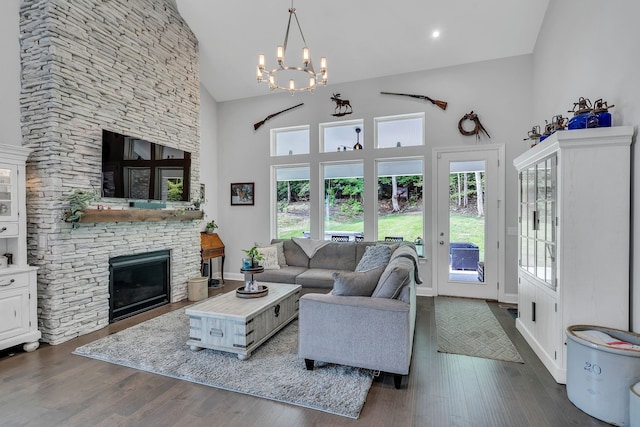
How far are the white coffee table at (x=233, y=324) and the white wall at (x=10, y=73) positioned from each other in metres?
2.78

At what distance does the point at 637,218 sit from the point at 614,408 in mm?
1342

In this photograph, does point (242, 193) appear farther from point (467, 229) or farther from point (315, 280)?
point (467, 229)

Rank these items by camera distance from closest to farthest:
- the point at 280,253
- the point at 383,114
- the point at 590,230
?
the point at 590,230, the point at 280,253, the point at 383,114

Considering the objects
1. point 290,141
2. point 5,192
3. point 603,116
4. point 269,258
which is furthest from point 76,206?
point 603,116

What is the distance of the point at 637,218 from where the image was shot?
2.33 metres

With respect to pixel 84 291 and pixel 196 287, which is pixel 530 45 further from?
pixel 84 291

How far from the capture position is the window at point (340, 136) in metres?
5.63

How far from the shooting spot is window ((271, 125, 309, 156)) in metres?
6.01

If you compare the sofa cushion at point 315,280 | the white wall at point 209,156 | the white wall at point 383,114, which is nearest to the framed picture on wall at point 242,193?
the white wall at point 383,114

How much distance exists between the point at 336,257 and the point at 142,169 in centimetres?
307

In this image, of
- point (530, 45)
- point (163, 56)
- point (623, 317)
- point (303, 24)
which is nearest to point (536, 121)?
point (530, 45)

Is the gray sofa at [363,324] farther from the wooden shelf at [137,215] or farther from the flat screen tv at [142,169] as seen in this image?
the flat screen tv at [142,169]

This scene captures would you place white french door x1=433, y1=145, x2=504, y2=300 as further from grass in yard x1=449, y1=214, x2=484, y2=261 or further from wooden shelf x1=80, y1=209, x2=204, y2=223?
wooden shelf x1=80, y1=209, x2=204, y2=223

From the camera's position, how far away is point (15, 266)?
3.19m
